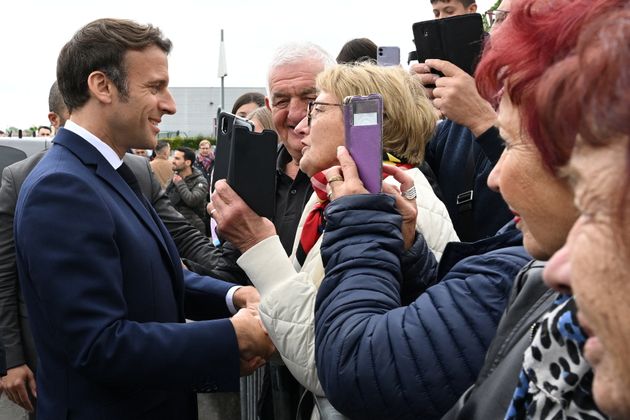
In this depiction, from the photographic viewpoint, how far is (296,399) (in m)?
2.64

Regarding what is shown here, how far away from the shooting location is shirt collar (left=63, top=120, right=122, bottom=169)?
236 centimetres

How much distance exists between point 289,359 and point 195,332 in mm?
421

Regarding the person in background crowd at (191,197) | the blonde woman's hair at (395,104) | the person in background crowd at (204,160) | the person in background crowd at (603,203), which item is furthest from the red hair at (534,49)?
the person in background crowd at (204,160)

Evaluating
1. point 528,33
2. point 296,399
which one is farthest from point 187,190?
point 528,33

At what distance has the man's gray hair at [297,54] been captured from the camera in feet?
10.7

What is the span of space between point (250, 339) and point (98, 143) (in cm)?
82

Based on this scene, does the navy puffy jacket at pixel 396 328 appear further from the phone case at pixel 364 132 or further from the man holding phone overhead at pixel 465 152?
Answer: the man holding phone overhead at pixel 465 152

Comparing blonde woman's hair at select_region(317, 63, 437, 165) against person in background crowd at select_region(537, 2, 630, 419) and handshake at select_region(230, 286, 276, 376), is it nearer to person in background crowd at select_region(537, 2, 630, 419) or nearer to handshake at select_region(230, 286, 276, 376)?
handshake at select_region(230, 286, 276, 376)

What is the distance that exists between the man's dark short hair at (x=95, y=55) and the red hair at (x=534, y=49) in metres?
1.55

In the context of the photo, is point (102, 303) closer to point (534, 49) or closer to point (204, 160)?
point (534, 49)

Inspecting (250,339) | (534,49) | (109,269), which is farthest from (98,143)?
(534,49)

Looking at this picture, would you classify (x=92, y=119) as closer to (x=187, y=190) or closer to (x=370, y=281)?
(x=370, y=281)

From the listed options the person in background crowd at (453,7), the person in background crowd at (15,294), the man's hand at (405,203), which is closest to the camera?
the man's hand at (405,203)

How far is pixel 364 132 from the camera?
1892mm
